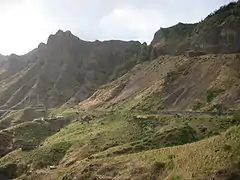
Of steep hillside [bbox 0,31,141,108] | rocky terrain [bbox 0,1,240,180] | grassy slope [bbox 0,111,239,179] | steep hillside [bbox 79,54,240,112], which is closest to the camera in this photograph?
rocky terrain [bbox 0,1,240,180]

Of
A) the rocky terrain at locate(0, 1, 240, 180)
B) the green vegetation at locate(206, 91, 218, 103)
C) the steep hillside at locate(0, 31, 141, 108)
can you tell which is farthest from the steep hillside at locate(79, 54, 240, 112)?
the steep hillside at locate(0, 31, 141, 108)

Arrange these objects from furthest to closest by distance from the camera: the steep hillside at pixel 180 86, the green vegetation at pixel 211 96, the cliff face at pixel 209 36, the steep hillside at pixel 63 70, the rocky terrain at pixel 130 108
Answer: the steep hillside at pixel 63 70 < the cliff face at pixel 209 36 < the steep hillside at pixel 180 86 < the green vegetation at pixel 211 96 < the rocky terrain at pixel 130 108

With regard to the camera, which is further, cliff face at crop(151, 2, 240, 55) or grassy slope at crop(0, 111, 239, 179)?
cliff face at crop(151, 2, 240, 55)

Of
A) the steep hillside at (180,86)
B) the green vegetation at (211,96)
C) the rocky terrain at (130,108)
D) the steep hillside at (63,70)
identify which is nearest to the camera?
the rocky terrain at (130,108)

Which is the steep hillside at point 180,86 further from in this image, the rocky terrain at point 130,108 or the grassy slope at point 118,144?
the grassy slope at point 118,144

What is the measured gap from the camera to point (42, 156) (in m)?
62.2

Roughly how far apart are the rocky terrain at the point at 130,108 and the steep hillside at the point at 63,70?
1.09ft

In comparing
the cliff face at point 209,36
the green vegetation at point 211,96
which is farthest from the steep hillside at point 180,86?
the cliff face at point 209,36

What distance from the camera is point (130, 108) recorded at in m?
90.8

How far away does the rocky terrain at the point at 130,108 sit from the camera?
40.4 metres

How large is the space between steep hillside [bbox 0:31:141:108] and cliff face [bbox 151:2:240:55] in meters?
16.9

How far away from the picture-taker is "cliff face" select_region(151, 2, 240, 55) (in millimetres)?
98000

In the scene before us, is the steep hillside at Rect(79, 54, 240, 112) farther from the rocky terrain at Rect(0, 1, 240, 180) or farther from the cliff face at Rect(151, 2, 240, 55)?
the cliff face at Rect(151, 2, 240, 55)

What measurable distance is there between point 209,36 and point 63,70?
60.9 m
